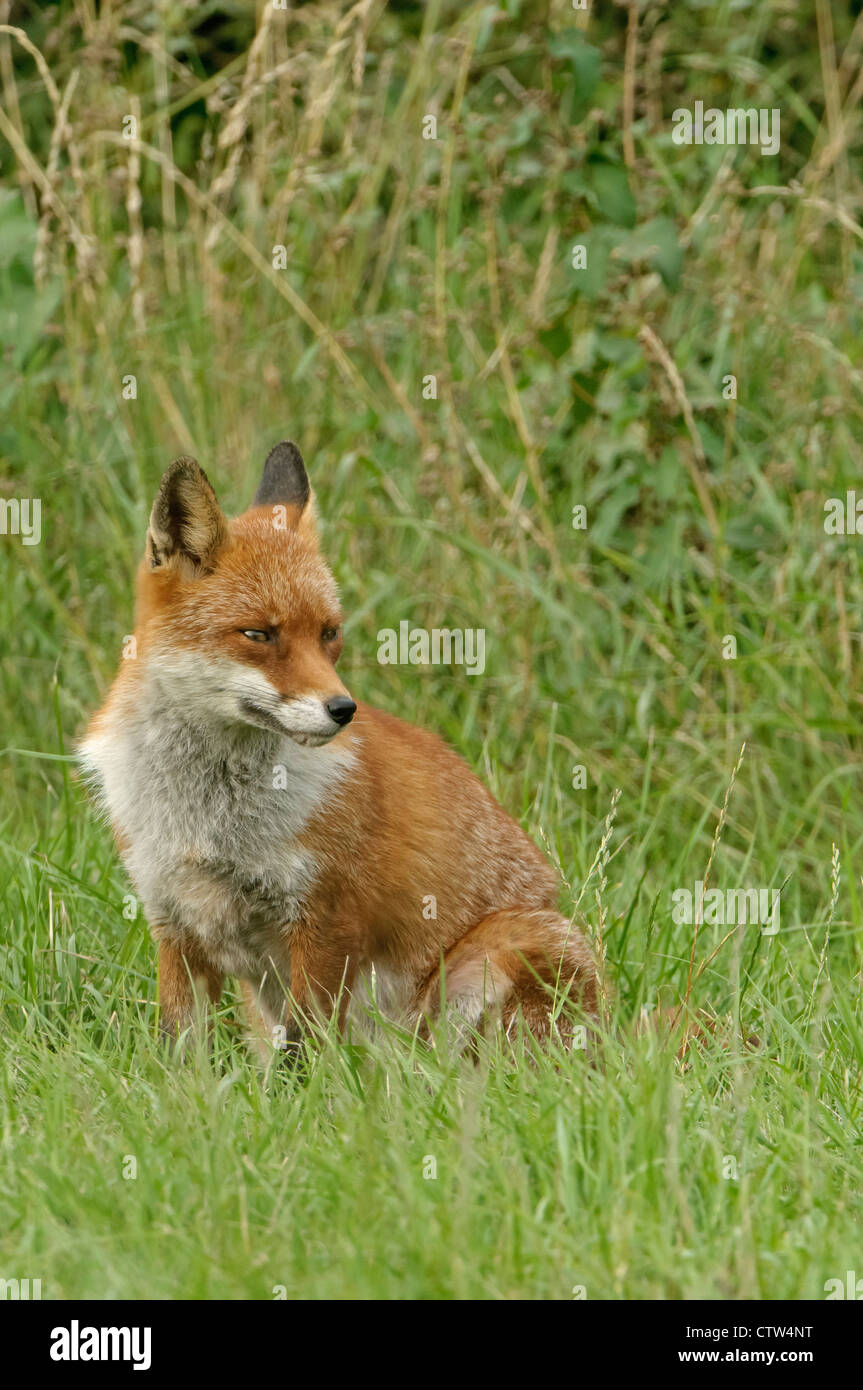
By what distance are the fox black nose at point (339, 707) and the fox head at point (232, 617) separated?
2 cm

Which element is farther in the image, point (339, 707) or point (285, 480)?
point (285, 480)

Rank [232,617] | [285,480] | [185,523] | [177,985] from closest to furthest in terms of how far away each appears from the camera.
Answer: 1. [232,617]
2. [185,523]
3. [177,985]
4. [285,480]

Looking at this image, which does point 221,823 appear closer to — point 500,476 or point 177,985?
point 177,985

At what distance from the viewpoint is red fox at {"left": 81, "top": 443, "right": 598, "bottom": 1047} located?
15.9 ft

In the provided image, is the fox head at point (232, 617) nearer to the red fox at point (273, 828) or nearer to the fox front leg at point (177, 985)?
the red fox at point (273, 828)

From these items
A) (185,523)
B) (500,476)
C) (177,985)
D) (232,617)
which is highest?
(500,476)

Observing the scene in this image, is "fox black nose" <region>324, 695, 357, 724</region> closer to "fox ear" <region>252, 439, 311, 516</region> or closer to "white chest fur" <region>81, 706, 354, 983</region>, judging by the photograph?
"white chest fur" <region>81, 706, 354, 983</region>

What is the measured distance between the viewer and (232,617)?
4.81m

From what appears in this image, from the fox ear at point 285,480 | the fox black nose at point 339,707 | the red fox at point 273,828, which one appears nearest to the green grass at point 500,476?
the red fox at point 273,828

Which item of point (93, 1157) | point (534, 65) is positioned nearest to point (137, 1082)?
point (93, 1157)

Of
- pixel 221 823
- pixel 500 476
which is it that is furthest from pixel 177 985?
pixel 500 476

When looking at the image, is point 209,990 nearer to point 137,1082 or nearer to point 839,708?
point 137,1082

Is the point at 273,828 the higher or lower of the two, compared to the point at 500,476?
lower

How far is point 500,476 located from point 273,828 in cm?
364
